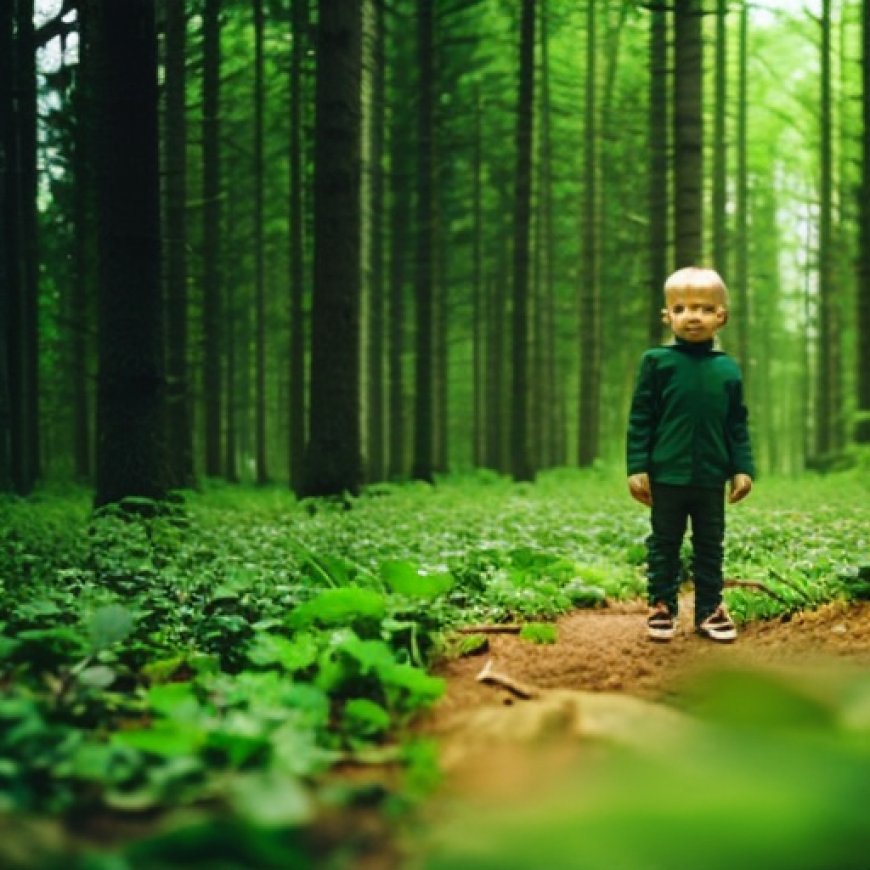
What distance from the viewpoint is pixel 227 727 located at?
237 centimetres

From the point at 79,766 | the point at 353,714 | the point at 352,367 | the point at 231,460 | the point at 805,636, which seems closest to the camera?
the point at 79,766

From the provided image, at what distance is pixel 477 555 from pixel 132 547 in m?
2.36

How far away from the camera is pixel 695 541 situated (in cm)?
495

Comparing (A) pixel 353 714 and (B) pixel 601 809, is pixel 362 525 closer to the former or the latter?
(A) pixel 353 714

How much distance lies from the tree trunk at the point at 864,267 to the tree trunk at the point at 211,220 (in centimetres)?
1211

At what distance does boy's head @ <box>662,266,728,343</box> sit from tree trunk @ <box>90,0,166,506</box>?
17.4ft

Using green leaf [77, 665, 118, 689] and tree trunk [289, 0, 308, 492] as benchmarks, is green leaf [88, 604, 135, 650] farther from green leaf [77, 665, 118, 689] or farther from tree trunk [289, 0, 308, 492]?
tree trunk [289, 0, 308, 492]

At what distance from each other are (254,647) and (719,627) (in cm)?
241

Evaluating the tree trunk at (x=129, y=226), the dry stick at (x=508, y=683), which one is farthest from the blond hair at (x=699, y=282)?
the tree trunk at (x=129, y=226)

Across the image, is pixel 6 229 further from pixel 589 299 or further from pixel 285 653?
pixel 285 653

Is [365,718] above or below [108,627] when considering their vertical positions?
below

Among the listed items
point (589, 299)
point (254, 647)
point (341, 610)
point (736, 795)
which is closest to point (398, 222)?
point (589, 299)

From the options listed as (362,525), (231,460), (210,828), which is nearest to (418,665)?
(210,828)

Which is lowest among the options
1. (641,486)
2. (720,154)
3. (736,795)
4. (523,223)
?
(641,486)
